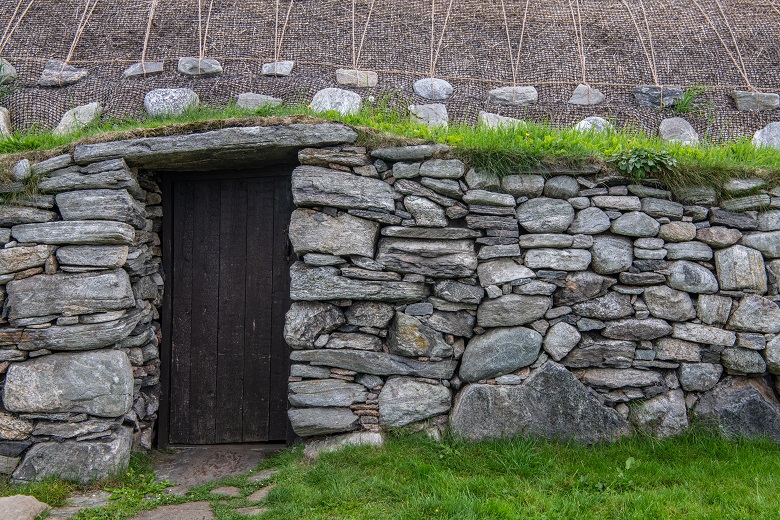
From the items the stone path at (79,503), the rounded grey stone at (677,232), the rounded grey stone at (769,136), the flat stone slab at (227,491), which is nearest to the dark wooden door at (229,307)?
the flat stone slab at (227,491)

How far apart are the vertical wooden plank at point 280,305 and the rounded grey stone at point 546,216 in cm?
184

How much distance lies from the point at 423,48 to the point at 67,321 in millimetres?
4184

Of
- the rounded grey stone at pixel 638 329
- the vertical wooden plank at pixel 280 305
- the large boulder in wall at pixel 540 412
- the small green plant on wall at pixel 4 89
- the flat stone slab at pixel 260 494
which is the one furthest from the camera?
the small green plant on wall at pixel 4 89

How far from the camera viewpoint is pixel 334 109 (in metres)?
4.98

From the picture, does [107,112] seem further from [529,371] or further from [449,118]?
[529,371]

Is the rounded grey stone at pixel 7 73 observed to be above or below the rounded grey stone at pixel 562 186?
above

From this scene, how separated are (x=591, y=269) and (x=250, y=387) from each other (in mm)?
2797

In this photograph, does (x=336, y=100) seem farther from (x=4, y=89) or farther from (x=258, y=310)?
(x=4, y=89)

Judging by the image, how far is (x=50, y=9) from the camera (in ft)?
21.2

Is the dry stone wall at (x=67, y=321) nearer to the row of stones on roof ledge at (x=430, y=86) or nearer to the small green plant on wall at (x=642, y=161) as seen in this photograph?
the row of stones on roof ledge at (x=430, y=86)

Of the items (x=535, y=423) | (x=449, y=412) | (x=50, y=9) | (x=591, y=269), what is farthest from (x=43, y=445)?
(x=50, y=9)

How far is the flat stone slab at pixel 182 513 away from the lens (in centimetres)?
340

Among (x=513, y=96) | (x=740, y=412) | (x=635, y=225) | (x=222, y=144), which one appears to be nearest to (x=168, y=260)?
(x=222, y=144)

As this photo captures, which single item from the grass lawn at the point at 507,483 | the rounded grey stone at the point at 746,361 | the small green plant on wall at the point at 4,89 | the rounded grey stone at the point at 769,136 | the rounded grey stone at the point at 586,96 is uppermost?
the rounded grey stone at the point at 586,96
